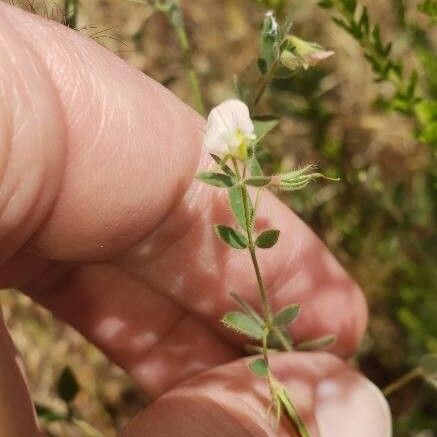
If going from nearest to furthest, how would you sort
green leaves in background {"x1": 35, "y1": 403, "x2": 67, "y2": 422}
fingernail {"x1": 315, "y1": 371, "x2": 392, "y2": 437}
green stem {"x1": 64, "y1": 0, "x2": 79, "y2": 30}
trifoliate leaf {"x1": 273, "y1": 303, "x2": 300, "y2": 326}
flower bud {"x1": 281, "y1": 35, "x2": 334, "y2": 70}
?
1. flower bud {"x1": 281, "y1": 35, "x2": 334, "y2": 70}
2. trifoliate leaf {"x1": 273, "y1": 303, "x2": 300, "y2": 326}
3. green stem {"x1": 64, "y1": 0, "x2": 79, "y2": 30}
4. fingernail {"x1": 315, "y1": 371, "x2": 392, "y2": 437}
5. green leaves in background {"x1": 35, "y1": 403, "x2": 67, "y2": 422}

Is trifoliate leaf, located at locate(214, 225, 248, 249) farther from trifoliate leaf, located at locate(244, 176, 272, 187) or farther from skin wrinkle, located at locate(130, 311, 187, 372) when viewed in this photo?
skin wrinkle, located at locate(130, 311, 187, 372)

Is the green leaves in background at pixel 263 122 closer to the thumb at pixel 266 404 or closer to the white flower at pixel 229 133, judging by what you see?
the white flower at pixel 229 133

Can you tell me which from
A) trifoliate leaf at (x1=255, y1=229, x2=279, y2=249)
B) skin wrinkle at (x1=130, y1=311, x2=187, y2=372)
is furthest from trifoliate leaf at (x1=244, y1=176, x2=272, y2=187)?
skin wrinkle at (x1=130, y1=311, x2=187, y2=372)

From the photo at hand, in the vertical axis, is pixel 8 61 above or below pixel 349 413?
above

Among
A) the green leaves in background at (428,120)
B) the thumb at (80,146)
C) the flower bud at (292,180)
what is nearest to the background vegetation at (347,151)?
the green leaves in background at (428,120)

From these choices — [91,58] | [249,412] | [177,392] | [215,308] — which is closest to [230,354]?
[215,308]

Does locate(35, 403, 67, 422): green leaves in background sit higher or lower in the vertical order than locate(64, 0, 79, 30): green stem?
lower

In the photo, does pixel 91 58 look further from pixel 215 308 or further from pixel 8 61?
pixel 215 308
